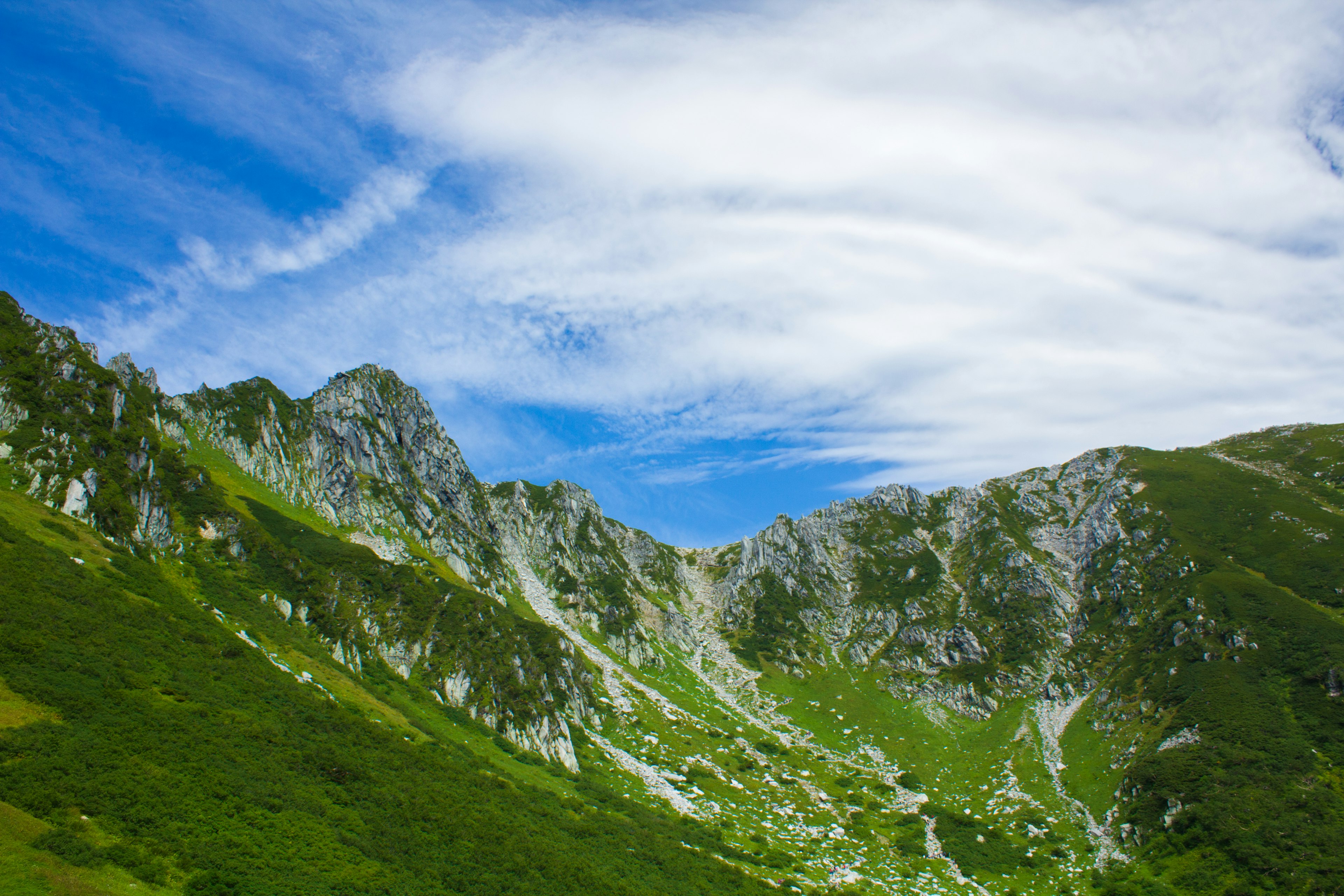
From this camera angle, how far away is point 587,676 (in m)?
90.2

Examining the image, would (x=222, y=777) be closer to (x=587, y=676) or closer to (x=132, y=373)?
(x=587, y=676)

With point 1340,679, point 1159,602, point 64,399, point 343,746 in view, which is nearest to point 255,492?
point 64,399

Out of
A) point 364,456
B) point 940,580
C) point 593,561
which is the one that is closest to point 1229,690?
point 940,580

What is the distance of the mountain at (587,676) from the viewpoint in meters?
26.8

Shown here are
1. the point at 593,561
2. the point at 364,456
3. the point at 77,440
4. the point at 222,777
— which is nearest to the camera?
the point at 222,777

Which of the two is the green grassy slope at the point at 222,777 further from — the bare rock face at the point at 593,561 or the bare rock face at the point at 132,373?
the bare rock face at the point at 593,561

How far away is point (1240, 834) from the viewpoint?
56.4 meters

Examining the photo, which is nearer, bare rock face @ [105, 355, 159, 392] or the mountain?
the mountain

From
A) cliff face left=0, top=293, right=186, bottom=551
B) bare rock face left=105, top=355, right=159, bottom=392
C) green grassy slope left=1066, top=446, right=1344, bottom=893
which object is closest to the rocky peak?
bare rock face left=105, top=355, right=159, bottom=392

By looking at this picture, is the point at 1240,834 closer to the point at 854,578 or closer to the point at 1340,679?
the point at 1340,679

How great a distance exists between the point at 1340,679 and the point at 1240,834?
35579 mm

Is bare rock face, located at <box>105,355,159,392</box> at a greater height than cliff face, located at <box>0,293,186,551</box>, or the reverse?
bare rock face, located at <box>105,355,159,392</box>

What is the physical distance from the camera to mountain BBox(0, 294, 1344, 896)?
2677 centimetres

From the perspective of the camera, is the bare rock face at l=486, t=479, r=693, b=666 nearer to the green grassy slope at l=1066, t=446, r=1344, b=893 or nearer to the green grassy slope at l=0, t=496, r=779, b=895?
the green grassy slope at l=0, t=496, r=779, b=895
